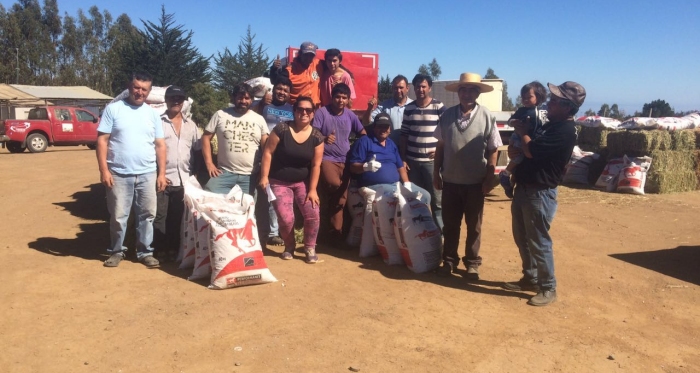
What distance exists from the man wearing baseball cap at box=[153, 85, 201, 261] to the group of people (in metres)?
0.01

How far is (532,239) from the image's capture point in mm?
5109

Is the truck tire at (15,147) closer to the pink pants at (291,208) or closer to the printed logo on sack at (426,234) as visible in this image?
the pink pants at (291,208)

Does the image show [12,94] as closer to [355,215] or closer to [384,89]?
[384,89]

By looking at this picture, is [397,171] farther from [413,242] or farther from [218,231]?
[218,231]

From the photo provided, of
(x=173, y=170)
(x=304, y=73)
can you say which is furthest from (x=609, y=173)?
(x=173, y=170)

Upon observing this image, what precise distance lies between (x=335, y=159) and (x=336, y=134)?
270 mm

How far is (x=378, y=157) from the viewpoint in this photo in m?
6.32

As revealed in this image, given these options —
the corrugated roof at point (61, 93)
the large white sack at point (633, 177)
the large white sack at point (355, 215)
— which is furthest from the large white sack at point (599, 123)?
the corrugated roof at point (61, 93)

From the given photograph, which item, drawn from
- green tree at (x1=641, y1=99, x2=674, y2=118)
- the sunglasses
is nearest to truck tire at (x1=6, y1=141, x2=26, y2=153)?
the sunglasses

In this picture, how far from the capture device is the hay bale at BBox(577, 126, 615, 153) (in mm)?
14523

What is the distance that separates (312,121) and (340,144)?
39cm

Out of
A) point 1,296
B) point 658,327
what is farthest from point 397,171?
point 1,296

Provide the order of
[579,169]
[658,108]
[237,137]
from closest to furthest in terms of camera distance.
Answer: [237,137]
[579,169]
[658,108]

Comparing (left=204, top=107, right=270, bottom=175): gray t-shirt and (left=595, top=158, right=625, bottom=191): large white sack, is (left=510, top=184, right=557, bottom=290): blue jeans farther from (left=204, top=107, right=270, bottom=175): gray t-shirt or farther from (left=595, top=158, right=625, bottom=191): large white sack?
(left=595, top=158, right=625, bottom=191): large white sack
